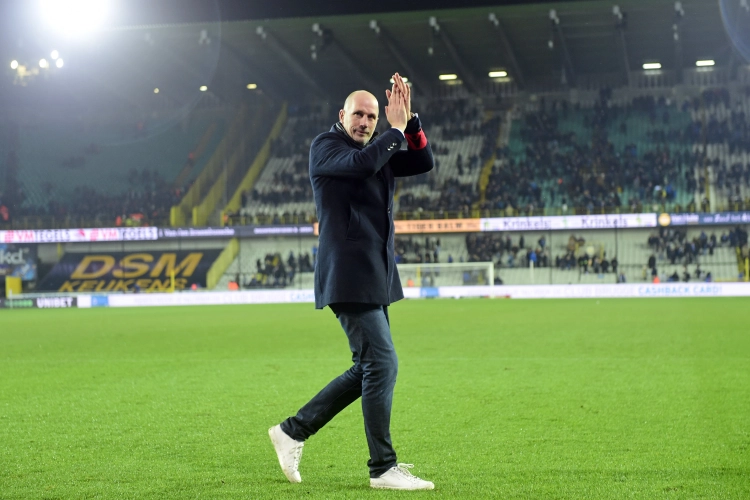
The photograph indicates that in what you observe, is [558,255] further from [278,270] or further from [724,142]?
[278,270]

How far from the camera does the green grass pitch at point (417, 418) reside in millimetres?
4664

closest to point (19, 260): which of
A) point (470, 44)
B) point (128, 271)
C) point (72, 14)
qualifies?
point (128, 271)

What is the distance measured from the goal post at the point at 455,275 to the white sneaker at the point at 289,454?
1327 inches

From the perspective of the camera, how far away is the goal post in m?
38.3

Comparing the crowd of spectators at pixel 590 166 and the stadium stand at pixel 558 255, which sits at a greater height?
the crowd of spectators at pixel 590 166

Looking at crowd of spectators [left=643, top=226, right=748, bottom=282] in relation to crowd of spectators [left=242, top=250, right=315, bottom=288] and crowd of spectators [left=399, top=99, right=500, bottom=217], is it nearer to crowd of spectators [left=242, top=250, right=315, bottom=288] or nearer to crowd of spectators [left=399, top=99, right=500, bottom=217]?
crowd of spectators [left=399, top=99, right=500, bottom=217]

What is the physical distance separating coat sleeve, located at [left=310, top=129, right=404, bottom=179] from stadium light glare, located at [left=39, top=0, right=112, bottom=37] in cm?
2989

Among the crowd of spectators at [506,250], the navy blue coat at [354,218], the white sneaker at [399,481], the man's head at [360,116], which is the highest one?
the man's head at [360,116]

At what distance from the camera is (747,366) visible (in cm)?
1029

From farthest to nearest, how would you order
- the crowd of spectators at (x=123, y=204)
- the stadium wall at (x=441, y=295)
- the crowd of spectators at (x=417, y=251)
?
the crowd of spectators at (x=123, y=204), the crowd of spectators at (x=417, y=251), the stadium wall at (x=441, y=295)

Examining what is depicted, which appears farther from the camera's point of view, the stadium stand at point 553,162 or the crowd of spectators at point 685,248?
the stadium stand at point 553,162

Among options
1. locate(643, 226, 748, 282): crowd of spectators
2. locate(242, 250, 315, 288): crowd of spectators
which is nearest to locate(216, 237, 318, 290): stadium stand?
locate(242, 250, 315, 288): crowd of spectators

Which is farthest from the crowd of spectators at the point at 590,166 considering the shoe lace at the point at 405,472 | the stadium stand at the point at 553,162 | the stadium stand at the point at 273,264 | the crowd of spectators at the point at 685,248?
the shoe lace at the point at 405,472

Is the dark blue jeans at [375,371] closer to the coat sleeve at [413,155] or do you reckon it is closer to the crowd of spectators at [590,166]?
the coat sleeve at [413,155]
